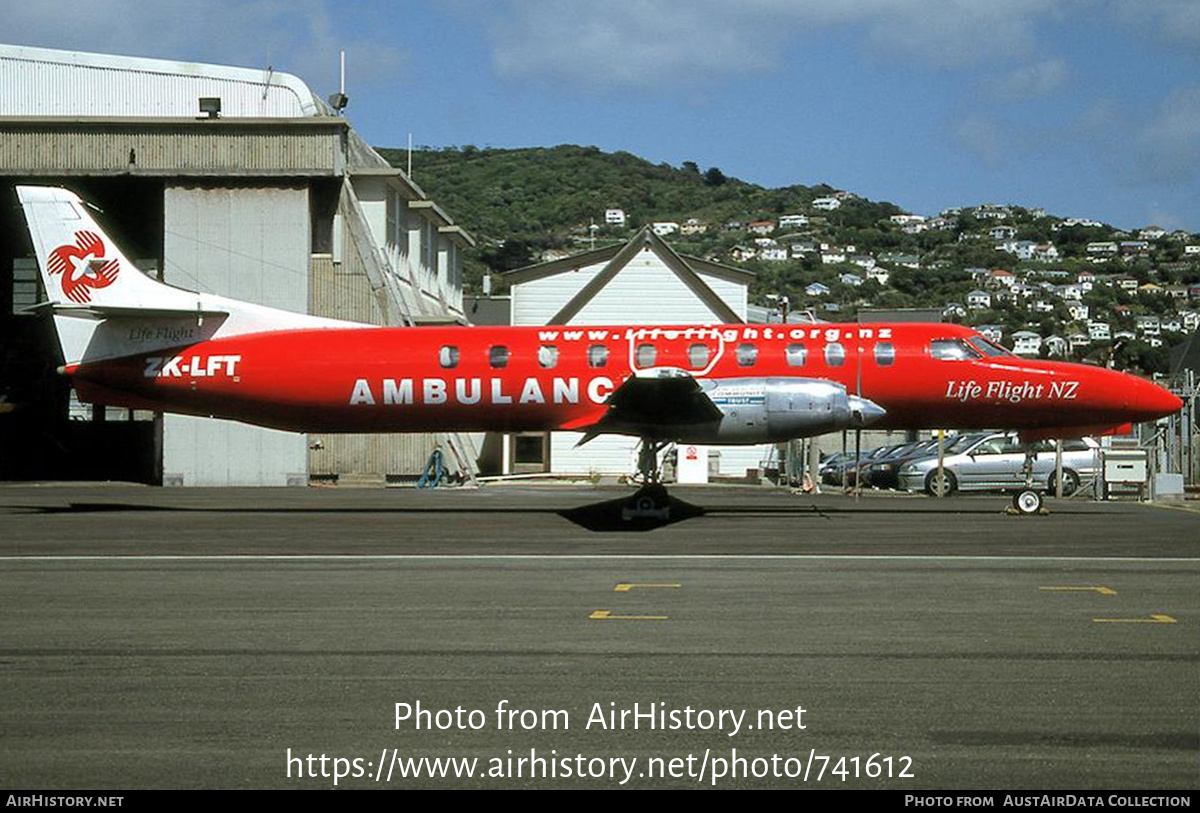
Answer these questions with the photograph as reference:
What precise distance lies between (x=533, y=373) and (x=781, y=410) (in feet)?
15.2

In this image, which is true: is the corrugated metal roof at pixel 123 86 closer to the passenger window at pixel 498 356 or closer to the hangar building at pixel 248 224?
the hangar building at pixel 248 224

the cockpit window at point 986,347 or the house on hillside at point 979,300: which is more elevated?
the house on hillside at point 979,300

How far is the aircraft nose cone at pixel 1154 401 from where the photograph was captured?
2298cm

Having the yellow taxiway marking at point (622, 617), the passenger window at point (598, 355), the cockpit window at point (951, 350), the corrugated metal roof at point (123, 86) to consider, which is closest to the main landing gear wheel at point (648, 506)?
the passenger window at point (598, 355)

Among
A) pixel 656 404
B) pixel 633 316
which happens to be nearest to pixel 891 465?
pixel 633 316

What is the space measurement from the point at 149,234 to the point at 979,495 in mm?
29224

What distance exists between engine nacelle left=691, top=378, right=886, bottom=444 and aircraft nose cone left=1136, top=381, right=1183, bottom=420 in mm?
5171

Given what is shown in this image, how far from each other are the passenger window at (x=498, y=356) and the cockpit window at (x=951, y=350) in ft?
25.0

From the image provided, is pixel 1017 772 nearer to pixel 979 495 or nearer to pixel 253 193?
pixel 979 495

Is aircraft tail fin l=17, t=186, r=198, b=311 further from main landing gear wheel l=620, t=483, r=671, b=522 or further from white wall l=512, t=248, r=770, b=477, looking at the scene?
white wall l=512, t=248, r=770, b=477

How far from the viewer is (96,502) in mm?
28672

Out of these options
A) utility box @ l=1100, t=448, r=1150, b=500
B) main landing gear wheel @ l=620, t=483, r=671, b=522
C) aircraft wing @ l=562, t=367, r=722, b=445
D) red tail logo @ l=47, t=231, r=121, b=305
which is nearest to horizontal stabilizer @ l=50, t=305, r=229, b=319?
red tail logo @ l=47, t=231, r=121, b=305

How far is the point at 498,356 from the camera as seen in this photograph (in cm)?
2355

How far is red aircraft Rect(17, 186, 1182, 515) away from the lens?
72.9 ft
